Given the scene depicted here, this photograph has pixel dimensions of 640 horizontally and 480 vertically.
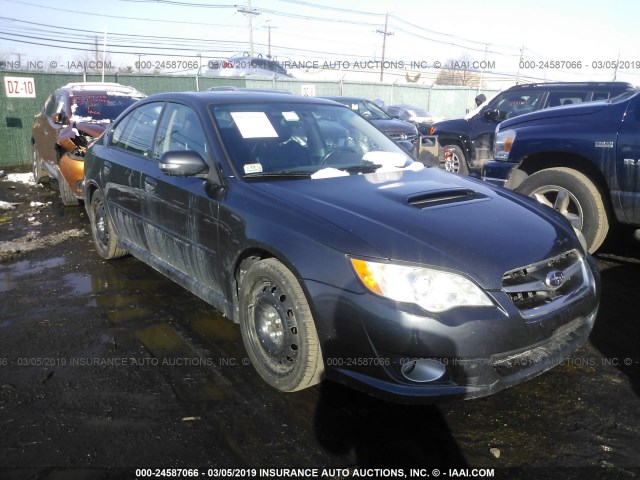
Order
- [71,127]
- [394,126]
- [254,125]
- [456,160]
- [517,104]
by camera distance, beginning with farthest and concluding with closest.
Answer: [394,126] → [456,160] → [517,104] → [71,127] → [254,125]

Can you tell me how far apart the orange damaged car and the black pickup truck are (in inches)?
203

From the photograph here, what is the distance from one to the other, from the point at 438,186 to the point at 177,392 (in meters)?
1.97

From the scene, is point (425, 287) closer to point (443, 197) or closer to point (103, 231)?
point (443, 197)

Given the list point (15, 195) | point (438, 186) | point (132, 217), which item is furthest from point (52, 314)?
point (15, 195)

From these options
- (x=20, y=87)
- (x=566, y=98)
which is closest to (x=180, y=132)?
(x=566, y=98)

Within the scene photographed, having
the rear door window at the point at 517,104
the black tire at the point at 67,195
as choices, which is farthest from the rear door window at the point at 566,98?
the black tire at the point at 67,195

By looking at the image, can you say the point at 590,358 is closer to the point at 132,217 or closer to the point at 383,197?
the point at 383,197

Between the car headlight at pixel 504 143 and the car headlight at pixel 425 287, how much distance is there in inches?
139

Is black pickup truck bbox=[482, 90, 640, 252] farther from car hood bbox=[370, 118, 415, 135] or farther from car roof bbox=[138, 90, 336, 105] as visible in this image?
car hood bbox=[370, 118, 415, 135]

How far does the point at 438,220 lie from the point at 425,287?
1.55 feet

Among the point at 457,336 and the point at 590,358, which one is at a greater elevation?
the point at 457,336

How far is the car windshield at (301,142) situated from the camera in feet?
11.2

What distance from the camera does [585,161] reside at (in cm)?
492

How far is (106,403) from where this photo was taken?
293 cm
